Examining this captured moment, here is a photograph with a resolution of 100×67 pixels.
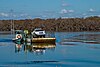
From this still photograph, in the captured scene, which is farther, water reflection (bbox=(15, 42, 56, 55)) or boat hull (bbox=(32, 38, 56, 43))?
boat hull (bbox=(32, 38, 56, 43))

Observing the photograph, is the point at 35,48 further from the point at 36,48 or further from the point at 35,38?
the point at 35,38

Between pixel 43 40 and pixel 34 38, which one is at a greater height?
pixel 34 38

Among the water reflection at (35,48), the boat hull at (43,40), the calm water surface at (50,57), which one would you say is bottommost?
the calm water surface at (50,57)

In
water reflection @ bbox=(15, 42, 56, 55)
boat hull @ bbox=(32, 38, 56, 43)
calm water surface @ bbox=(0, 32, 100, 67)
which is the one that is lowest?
calm water surface @ bbox=(0, 32, 100, 67)

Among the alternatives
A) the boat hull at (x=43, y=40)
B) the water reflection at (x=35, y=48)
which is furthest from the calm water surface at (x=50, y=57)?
the boat hull at (x=43, y=40)

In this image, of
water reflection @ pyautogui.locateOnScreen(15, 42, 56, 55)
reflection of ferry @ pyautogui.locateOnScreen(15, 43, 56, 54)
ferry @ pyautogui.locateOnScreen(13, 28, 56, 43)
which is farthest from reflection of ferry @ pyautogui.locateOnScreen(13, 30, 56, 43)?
reflection of ferry @ pyautogui.locateOnScreen(15, 43, 56, 54)

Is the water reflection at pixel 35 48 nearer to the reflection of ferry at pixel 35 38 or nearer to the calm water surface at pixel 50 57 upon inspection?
the calm water surface at pixel 50 57

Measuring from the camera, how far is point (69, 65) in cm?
3378

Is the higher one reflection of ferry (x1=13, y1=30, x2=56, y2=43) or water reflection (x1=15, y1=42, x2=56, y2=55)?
reflection of ferry (x1=13, y1=30, x2=56, y2=43)

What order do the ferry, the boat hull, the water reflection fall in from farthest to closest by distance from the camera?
the ferry < the boat hull < the water reflection

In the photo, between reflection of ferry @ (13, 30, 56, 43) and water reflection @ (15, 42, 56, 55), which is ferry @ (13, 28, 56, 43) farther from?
water reflection @ (15, 42, 56, 55)

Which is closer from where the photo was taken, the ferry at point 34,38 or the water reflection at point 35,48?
the water reflection at point 35,48

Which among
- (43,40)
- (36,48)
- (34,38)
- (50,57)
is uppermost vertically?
(34,38)

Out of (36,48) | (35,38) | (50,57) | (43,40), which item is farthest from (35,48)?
(50,57)
